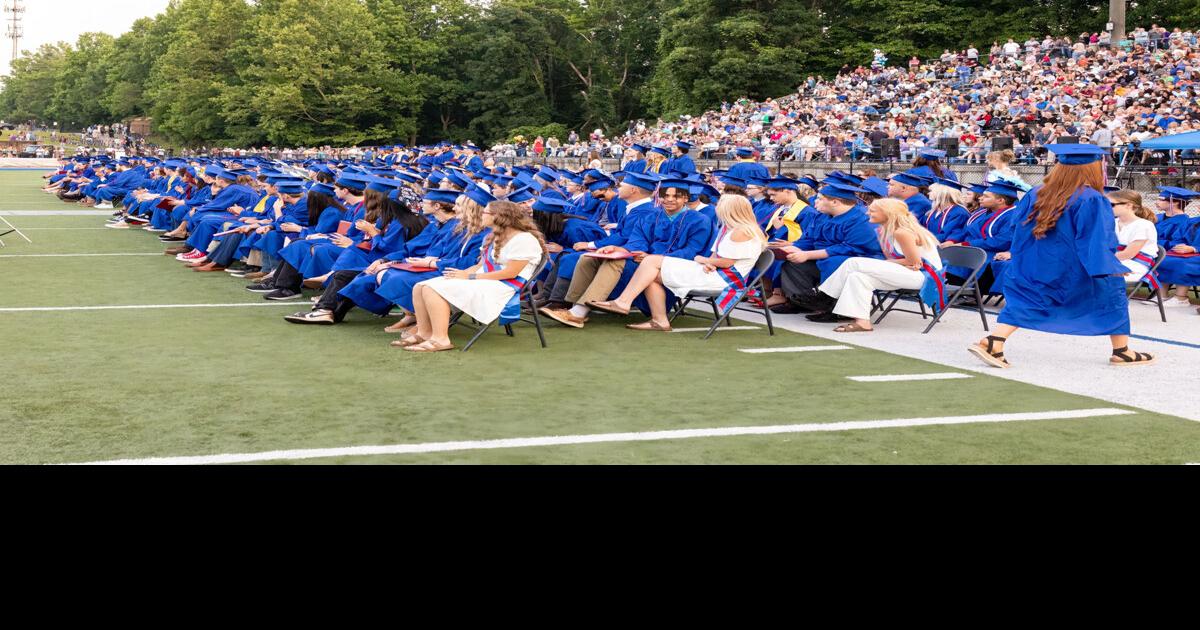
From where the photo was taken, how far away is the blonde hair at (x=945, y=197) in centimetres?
A: 1103

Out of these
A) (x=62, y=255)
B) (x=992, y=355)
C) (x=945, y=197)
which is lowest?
(x=62, y=255)

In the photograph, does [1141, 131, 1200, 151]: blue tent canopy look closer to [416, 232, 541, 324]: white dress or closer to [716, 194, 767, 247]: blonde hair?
[716, 194, 767, 247]: blonde hair

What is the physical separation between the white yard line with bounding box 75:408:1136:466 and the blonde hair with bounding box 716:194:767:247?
132 inches

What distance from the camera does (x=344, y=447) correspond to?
538cm

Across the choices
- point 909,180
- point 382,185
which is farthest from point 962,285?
point 382,185

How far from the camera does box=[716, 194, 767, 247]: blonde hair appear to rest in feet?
30.2

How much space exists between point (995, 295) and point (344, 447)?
767 cm

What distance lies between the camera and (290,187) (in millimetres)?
12742

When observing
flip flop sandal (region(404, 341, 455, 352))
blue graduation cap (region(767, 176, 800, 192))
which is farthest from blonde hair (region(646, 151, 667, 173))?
flip flop sandal (region(404, 341, 455, 352))

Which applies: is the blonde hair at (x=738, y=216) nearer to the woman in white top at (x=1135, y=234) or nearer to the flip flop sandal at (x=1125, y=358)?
the flip flop sandal at (x=1125, y=358)

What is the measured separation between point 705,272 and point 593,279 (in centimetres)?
107

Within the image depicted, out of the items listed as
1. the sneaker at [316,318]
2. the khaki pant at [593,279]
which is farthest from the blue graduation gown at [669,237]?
the sneaker at [316,318]

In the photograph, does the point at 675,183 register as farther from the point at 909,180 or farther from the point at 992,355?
the point at 992,355
